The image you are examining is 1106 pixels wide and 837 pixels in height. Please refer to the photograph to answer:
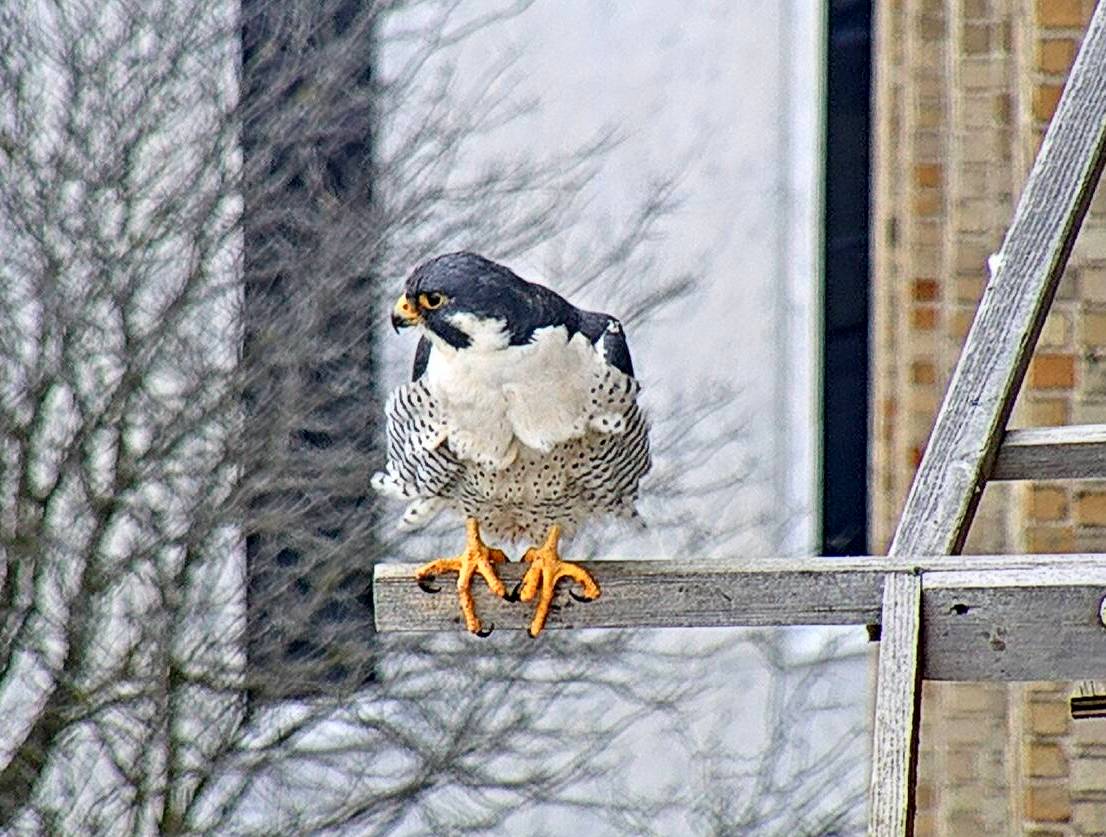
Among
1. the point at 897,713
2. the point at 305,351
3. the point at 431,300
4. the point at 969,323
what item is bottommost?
the point at 897,713

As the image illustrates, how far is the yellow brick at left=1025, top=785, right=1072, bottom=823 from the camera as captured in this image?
12.9 feet

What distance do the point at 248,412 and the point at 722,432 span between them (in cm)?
178

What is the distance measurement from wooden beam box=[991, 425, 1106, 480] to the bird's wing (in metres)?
0.78

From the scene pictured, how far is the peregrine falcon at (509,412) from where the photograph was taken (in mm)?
2775

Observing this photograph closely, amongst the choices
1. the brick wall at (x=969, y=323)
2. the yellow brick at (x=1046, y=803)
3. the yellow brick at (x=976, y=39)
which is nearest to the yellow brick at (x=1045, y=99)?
the brick wall at (x=969, y=323)

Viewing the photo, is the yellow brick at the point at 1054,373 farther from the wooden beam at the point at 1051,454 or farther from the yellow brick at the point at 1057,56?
the wooden beam at the point at 1051,454

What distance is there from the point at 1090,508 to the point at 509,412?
5.38ft

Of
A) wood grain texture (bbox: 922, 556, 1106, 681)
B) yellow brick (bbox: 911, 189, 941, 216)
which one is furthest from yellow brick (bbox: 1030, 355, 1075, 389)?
wood grain texture (bbox: 922, 556, 1106, 681)

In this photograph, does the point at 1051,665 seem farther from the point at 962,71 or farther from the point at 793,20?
the point at 793,20

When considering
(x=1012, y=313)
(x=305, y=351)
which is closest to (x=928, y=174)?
(x=305, y=351)

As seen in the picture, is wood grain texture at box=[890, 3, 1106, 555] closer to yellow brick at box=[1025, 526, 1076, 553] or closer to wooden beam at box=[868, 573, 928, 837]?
wooden beam at box=[868, 573, 928, 837]

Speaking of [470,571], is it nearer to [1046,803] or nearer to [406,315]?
[406,315]

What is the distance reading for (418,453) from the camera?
9.64ft

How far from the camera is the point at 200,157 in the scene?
4.77m
